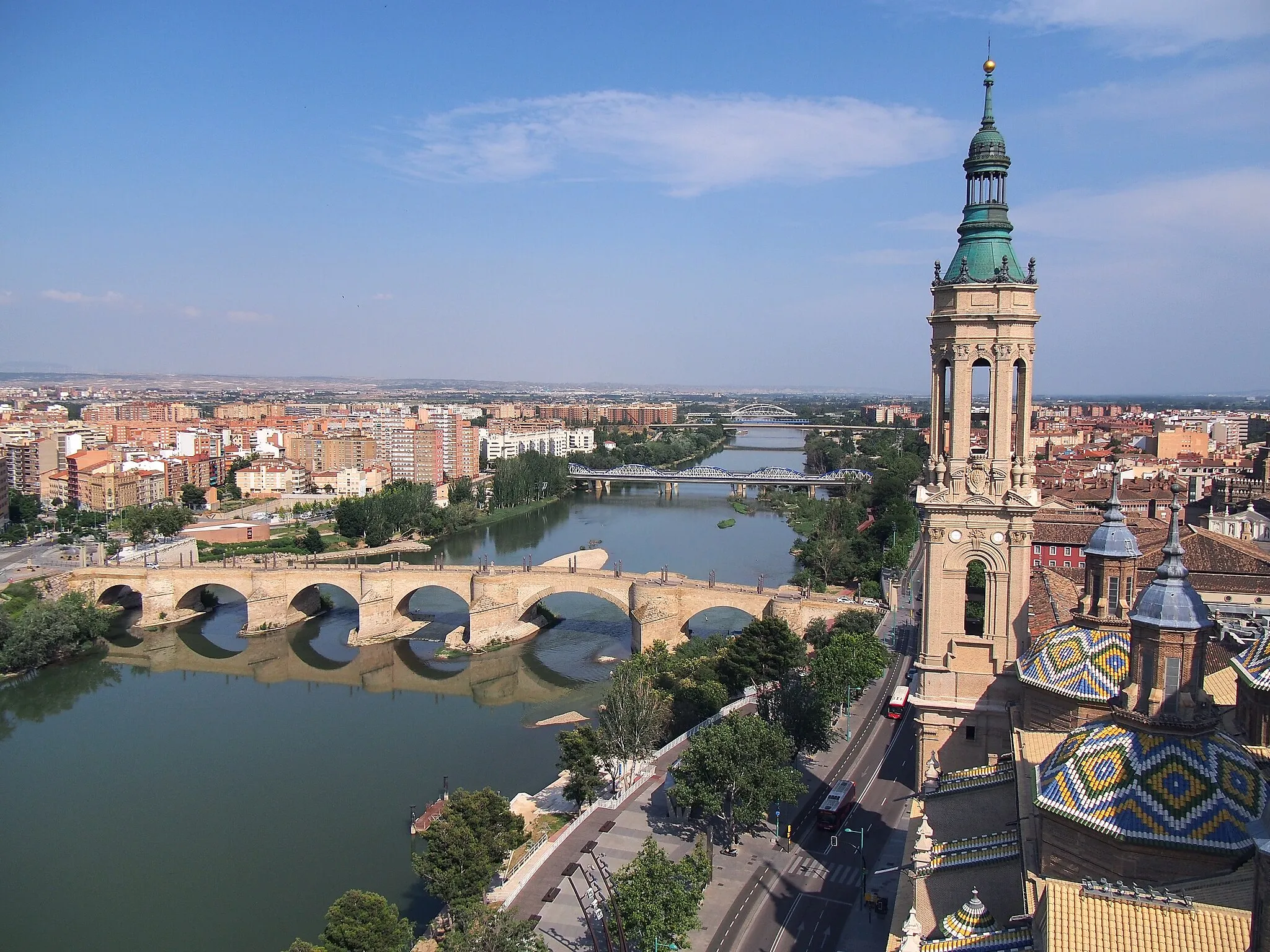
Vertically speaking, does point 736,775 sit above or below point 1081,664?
below

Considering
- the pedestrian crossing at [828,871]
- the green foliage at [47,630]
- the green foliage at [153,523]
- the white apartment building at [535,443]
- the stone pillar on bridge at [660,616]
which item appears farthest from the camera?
the white apartment building at [535,443]

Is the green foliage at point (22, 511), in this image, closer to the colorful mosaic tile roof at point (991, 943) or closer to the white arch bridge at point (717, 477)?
the white arch bridge at point (717, 477)

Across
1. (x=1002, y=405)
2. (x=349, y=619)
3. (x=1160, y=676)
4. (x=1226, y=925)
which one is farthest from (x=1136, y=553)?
(x=349, y=619)

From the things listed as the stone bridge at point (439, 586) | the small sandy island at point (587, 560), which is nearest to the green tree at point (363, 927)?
the stone bridge at point (439, 586)

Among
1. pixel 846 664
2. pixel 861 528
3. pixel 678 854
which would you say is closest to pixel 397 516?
pixel 861 528

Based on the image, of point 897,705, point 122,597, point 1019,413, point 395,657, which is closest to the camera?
point 1019,413

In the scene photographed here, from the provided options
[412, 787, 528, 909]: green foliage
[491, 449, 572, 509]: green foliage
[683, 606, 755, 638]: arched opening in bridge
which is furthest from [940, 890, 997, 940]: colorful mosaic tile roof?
[491, 449, 572, 509]: green foliage

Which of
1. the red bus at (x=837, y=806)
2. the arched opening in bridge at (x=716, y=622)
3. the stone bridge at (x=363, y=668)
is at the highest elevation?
the red bus at (x=837, y=806)

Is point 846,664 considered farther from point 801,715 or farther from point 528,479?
point 528,479

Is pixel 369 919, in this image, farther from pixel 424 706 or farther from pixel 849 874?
pixel 424 706
